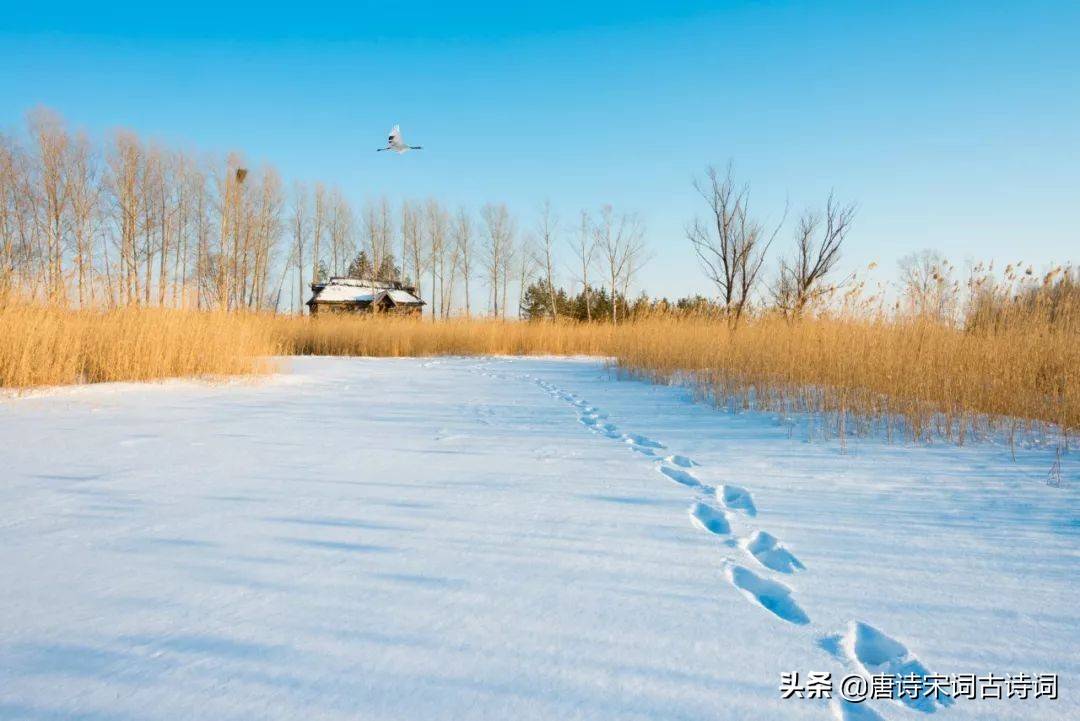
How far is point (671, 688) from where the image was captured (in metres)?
0.98

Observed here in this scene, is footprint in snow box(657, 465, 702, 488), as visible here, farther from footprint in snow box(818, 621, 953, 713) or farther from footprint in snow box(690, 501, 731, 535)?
footprint in snow box(818, 621, 953, 713)

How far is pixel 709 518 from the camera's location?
2.00 meters

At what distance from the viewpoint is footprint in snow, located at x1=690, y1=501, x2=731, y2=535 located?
187 centimetres

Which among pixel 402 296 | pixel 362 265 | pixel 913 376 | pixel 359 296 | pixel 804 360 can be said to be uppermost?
pixel 362 265

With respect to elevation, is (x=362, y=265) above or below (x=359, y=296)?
above

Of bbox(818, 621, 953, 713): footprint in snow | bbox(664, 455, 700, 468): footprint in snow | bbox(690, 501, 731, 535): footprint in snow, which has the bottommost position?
bbox(818, 621, 953, 713): footprint in snow

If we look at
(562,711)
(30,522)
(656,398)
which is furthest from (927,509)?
(656,398)

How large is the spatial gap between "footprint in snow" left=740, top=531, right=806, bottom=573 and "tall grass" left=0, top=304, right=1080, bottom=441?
224 centimetres

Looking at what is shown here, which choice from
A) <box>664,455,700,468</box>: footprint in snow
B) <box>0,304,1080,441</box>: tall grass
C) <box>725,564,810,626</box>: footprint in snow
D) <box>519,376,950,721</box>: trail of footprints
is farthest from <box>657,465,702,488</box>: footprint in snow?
<box>0,304,1080,441</box>: tall grass

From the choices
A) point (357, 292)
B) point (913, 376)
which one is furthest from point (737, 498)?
point (357, 292)

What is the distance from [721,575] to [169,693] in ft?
4.19

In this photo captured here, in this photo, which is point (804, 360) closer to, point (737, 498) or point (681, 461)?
point (681, 461)

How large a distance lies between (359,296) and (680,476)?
2676 cm

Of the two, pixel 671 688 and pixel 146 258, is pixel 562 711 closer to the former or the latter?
pixel 671 688
